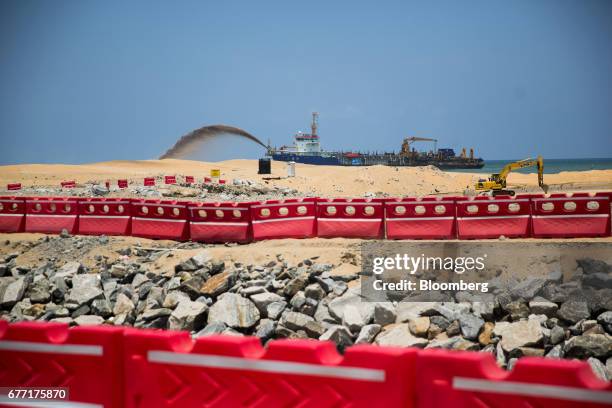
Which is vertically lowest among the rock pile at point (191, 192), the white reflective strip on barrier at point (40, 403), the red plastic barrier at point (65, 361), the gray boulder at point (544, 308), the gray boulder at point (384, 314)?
the gray boulder at point (384, 314)

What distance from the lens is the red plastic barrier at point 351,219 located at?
13.1 metres

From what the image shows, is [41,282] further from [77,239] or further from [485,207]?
[485,207]

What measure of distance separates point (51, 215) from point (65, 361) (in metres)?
12.6

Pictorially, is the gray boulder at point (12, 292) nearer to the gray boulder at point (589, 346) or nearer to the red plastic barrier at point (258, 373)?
the red plastic barrier at point (258, 373)

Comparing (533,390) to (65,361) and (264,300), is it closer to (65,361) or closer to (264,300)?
(65,361)

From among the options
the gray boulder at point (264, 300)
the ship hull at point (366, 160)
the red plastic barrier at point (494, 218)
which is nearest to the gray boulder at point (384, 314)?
the gray boulder at point (264, 300)

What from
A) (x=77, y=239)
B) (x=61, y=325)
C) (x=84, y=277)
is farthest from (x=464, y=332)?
(x=77, y=239)

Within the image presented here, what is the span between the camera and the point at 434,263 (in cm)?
1098

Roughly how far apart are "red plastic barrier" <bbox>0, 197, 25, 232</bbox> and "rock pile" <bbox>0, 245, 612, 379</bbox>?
11.9 feet

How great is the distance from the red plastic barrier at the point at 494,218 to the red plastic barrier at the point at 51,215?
10.1 metres

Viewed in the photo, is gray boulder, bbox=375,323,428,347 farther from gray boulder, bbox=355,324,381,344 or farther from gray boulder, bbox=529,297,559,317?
gray boulder, bbox=529,297,559,317

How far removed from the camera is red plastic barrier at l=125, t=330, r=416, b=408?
3.27 meters

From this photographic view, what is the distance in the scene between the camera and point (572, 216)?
41.2 ft

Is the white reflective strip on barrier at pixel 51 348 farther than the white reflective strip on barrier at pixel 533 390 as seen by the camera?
Yes
